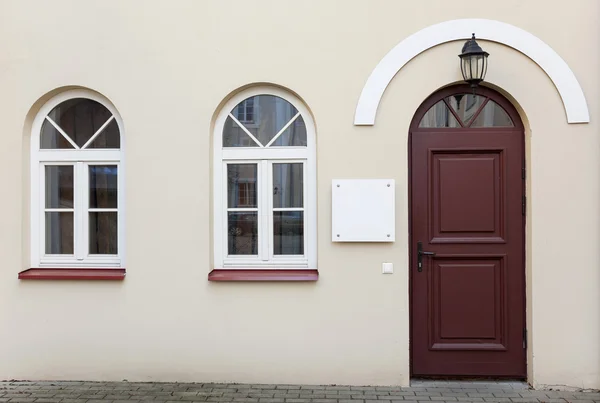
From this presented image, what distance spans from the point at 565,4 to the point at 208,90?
3.21 meters

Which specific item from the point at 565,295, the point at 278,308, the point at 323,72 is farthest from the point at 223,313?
the point at 565,295

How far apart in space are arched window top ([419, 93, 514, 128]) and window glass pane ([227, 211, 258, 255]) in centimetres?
179

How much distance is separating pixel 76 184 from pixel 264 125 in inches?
73.7

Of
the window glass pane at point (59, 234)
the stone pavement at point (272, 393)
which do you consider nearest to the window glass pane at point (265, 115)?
the window glass pane at point (59, 234)

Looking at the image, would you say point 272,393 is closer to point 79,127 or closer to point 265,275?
point 265,275

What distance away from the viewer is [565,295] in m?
4.28

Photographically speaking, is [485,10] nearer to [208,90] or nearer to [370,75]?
[370,75]

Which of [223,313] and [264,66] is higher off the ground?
[264,66]

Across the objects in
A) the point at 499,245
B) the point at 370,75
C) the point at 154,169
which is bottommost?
the point at 499,245

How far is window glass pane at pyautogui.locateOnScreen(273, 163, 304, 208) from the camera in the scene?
4559 mm

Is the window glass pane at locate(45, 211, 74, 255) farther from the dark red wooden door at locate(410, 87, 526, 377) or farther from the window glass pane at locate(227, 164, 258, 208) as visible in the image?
the dark red wooden door at locate(410, 87, 526, 377)

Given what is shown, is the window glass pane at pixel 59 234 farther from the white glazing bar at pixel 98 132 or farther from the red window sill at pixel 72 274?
the white glazing bar at pixel 98 132

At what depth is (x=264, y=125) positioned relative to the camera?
4.57 metres

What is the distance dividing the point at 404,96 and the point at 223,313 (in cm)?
252
